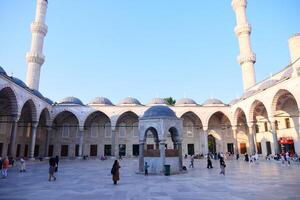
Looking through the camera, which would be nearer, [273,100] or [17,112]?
[17,112]

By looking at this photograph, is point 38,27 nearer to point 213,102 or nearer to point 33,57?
point 33,57

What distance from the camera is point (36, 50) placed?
93.2 feet

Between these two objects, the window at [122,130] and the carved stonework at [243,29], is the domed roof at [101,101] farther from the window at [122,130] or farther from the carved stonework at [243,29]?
the carved stonework at [243,29]

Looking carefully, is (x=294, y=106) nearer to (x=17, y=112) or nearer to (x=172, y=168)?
(x=172, y=168)

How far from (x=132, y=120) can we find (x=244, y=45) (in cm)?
1879

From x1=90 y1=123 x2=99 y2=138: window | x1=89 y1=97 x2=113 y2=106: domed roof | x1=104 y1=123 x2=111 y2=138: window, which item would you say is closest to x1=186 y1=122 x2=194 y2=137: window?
x1=104 y1=123 x2=111 y2=138: window

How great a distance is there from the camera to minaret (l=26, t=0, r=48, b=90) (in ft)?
91.5

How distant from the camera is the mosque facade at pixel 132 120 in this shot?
898 inches

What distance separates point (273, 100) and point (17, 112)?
21978mm

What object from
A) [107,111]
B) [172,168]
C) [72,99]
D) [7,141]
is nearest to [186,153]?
[107,111]

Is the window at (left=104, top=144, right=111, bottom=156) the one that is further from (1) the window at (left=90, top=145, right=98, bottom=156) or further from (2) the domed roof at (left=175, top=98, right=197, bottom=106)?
(2) the domed roof at (left=175, top=98, right=197, bottom=106)

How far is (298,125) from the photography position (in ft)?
69.7

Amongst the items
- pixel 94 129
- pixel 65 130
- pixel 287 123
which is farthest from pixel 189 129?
pixel 65 130

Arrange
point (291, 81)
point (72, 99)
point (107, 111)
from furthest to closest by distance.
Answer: point (72, 99)
point (107, 111)
point (291, 81)
